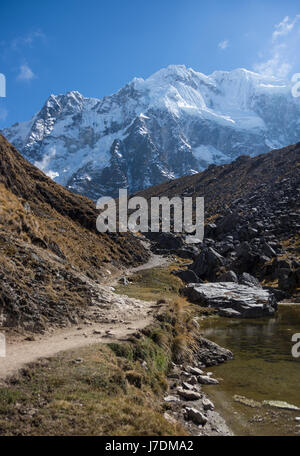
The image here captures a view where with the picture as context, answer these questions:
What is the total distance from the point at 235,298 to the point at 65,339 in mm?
31557

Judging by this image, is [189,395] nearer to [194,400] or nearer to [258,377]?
[194,400]

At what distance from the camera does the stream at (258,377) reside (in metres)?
14.2

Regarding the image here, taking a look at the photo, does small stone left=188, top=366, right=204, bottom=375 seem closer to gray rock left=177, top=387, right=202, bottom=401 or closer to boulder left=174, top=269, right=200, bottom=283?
gray rock left=177, top=387, right=202, bottom=401

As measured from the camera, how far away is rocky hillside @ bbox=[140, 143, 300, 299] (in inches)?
2275

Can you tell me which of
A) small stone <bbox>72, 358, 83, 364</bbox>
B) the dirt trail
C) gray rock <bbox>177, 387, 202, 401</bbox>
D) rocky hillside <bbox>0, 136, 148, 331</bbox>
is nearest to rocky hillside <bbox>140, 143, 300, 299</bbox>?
rocky hillside <bbox>0, 136, 148, 331</bbox>

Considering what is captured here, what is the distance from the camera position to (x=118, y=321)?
2203 centimetres

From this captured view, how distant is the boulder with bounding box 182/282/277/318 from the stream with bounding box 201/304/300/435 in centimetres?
530

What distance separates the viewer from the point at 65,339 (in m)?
17.5

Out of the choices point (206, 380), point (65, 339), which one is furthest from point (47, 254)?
point (206, 380)

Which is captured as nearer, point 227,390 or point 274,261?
point 227,390

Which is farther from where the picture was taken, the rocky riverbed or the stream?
the stream

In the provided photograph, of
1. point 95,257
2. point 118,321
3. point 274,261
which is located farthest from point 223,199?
point 118,321
